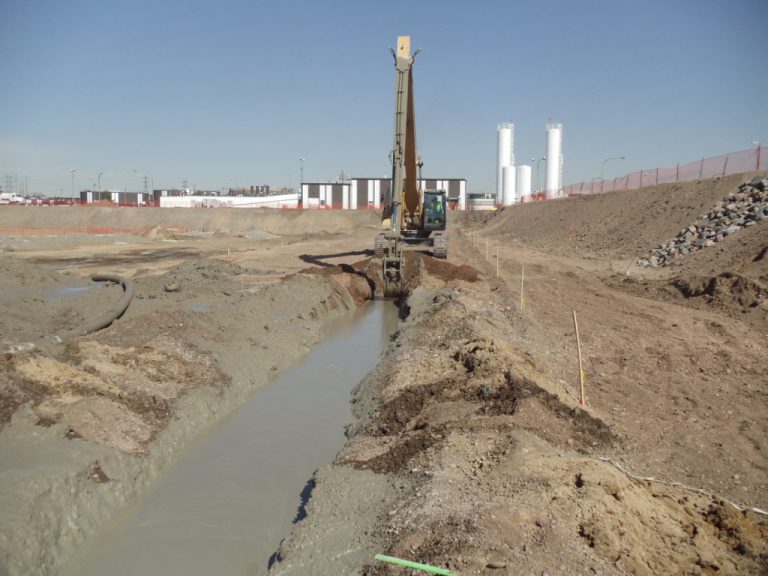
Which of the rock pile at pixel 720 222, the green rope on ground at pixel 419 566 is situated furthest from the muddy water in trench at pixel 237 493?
the rock pile at pixel 720 222

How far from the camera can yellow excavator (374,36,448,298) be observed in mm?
19203

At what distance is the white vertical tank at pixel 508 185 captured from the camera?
3029 inches

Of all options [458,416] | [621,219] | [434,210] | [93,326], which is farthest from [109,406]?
[621,219]

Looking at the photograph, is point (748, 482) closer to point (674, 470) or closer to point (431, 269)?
point (674, 470)

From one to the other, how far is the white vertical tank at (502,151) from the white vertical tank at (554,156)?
6822 mm

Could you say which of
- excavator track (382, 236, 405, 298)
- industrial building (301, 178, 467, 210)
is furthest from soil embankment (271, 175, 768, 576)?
industrial building (301, 178, 467, 210)

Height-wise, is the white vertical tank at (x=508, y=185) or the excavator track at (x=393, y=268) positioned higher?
the white vertical tank at (x=508, y=185)

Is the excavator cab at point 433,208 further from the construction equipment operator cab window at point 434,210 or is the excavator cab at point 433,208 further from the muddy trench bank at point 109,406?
the muddy trench bank at point 109,406

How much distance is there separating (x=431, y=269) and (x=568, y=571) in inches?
801

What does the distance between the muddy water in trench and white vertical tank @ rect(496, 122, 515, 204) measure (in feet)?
222

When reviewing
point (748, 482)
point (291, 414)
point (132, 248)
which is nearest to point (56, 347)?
point (291, 414)

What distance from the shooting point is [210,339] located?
14023 mm

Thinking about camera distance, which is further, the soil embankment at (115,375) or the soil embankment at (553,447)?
the soil embankment at (115,375)

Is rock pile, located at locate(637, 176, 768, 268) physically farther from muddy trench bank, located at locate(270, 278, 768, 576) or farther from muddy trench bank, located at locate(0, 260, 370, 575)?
muddy trench bank, located at locate(270, 278, 768, 576)
